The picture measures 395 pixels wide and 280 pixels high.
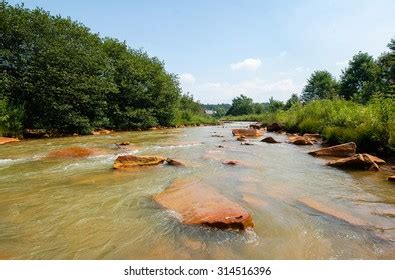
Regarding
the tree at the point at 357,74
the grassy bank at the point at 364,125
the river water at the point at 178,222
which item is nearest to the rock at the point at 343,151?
the grassy bank at the point at 364,125

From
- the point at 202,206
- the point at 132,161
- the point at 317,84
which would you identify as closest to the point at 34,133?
the point at 132,161

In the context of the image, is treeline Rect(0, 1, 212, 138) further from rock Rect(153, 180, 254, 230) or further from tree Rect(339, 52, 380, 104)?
tree Rect(339, 52, 380, 104)

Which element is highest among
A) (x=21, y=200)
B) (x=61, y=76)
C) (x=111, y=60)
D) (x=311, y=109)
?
(x=111, y=60)

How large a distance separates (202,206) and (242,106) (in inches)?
4461

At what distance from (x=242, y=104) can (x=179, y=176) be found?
11150cm

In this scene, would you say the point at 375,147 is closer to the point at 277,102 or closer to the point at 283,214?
the point at 283,214

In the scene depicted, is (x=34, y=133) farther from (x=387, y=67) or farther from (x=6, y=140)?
(x=387, y=67)

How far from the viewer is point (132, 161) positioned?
323 inches

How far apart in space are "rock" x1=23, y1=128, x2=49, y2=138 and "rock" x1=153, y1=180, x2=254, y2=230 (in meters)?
15.9

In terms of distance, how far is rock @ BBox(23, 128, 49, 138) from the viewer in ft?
61.3

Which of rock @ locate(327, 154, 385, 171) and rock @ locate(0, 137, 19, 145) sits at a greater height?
rock @ locate(327, 154, 385, 171)

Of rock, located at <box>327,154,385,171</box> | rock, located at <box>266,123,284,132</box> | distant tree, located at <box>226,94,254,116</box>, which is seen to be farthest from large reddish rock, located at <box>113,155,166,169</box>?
distant tree, located at <box>226,94,254,116</box>
